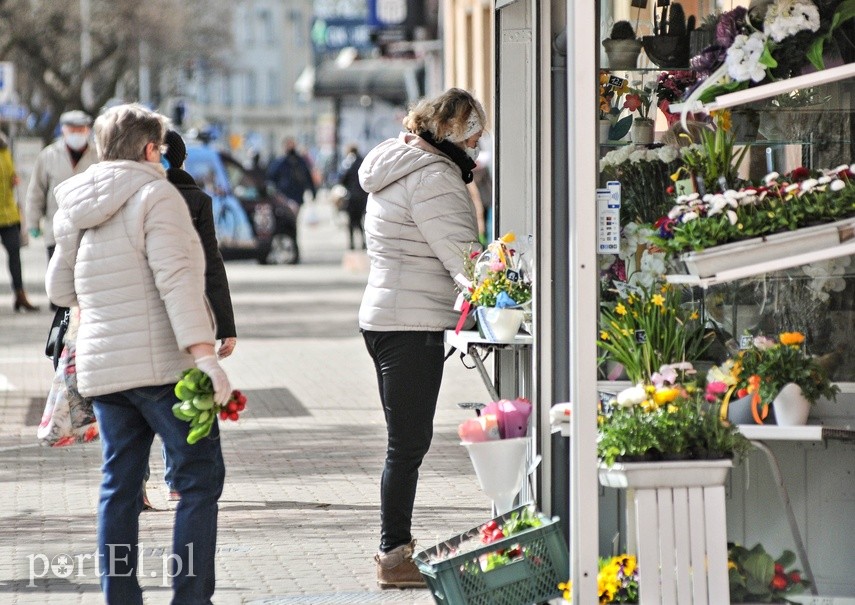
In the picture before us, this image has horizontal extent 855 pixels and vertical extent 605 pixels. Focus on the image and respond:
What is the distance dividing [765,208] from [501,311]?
118 centimetres

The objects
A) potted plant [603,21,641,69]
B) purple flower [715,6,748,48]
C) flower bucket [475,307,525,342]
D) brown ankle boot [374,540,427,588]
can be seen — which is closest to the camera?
purple flower [715,6,748,48]

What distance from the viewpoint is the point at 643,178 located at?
18.7 feet

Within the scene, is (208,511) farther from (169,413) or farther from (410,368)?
(410,368)

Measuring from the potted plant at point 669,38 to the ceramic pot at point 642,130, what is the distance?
23cm

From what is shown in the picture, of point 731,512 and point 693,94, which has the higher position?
point 693,94

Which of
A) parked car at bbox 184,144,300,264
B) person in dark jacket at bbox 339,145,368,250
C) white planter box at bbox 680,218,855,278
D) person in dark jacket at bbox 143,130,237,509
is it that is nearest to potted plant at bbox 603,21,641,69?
white planter box at bbox 680,218,855,278

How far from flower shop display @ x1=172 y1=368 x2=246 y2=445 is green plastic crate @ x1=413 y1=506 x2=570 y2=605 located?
917 millimetres

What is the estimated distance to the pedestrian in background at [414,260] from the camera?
20.3 feet

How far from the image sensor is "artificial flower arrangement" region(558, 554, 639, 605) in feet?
17.5

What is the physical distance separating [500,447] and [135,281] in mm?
1435

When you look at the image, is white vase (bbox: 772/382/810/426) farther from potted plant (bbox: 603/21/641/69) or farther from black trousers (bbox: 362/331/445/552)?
black trousers (bbox: 362/331/445/552)

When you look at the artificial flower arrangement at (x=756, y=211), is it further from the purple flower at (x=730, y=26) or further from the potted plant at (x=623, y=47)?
Result: the potted plant at (x=623, y=47)

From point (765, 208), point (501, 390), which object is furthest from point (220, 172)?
point (765, 208)

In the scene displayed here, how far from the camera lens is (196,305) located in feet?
17.0
